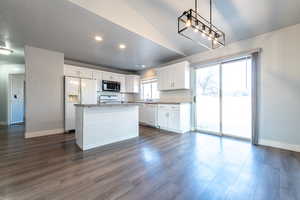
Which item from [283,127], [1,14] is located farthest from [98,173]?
[283,127]

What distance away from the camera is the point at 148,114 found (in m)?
5.19

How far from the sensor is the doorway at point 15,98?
553 centimetres

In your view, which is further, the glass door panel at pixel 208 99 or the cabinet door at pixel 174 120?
the cabinet door at pixel 174 120

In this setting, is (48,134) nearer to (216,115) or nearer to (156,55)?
(156,55)

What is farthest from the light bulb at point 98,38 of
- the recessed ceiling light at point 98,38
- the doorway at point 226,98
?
the doorway at point 226,98

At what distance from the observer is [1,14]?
2.40m

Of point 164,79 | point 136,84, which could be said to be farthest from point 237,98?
point 136,84

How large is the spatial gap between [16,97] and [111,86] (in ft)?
14.0

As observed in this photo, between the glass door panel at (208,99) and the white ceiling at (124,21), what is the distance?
0.85m

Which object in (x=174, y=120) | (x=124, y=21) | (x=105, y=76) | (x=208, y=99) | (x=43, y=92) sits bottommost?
(x=174, y=120)

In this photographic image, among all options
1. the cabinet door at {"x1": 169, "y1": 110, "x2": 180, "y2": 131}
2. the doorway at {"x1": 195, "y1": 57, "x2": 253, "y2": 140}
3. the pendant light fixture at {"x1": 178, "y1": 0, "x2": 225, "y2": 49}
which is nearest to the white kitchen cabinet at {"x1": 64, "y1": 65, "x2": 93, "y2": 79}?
the cabinet door at {"x1": 169, "y1": 110, "x2": 180, "y2": 131}

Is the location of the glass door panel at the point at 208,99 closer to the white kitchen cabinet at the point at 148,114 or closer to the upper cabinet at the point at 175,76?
the upper cabinet at the point at 175,76

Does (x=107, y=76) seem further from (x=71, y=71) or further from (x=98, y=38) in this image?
(x=98, y=38)

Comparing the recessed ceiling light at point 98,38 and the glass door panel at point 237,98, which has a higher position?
the recessed ceiling light at point 98,38
